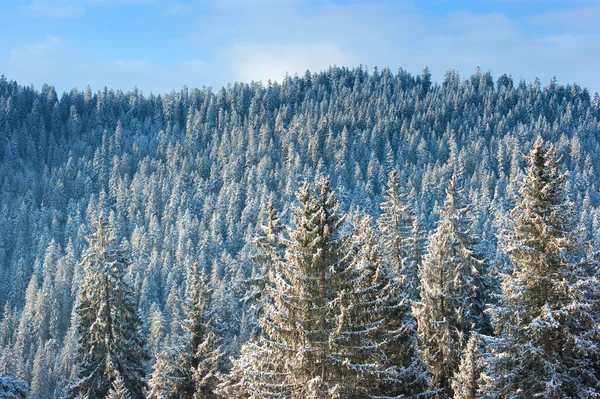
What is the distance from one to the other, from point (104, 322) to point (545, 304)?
2100 cm

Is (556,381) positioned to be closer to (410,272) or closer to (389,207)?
(410,272)

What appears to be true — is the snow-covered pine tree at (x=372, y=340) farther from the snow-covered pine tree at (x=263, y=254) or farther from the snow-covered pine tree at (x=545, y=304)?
the snow-covered pine tree at (x=263, y=254)

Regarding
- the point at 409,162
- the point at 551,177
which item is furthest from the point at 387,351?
the point at 409,162

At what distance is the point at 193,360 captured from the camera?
968 inches

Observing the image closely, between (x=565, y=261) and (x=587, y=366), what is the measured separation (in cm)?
345

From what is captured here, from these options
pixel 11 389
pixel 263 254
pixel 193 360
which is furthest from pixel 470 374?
pixel 11 389

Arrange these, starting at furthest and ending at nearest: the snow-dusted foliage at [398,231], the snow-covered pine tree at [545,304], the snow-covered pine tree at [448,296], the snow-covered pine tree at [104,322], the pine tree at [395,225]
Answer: the pine tree at [395,225], the snow-dusted foliage at [398,231], the snow-covered pine tree at [104,322], the snow-covered pine tree at [448,296], the snow-covered pine tree at [545,304]

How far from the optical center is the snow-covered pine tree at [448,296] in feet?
74.0

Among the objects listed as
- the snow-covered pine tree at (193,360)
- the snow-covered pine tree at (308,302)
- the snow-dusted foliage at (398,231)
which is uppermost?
the snow-dusted foliage at (398,231)

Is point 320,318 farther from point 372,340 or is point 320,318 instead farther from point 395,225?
point 395,225

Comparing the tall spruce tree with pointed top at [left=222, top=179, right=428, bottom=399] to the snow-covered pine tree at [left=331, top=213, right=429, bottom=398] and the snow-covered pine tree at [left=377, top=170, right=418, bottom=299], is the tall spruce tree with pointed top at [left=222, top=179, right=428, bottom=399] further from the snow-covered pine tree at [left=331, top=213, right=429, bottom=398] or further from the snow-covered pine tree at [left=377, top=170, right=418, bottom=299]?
the snow-covered pine tree at [left=377, top=170, right=418, bottom=299]

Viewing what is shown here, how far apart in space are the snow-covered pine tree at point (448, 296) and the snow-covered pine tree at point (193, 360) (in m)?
10.0

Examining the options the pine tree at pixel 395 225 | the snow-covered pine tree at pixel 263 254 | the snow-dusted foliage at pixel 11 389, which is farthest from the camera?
the pine tree at pixel 395 225

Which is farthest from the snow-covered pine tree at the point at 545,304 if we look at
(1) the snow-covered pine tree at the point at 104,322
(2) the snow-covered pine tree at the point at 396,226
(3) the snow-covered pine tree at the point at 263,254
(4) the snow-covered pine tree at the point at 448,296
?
(1) the snow-covered pine tree at the point at 104,322
